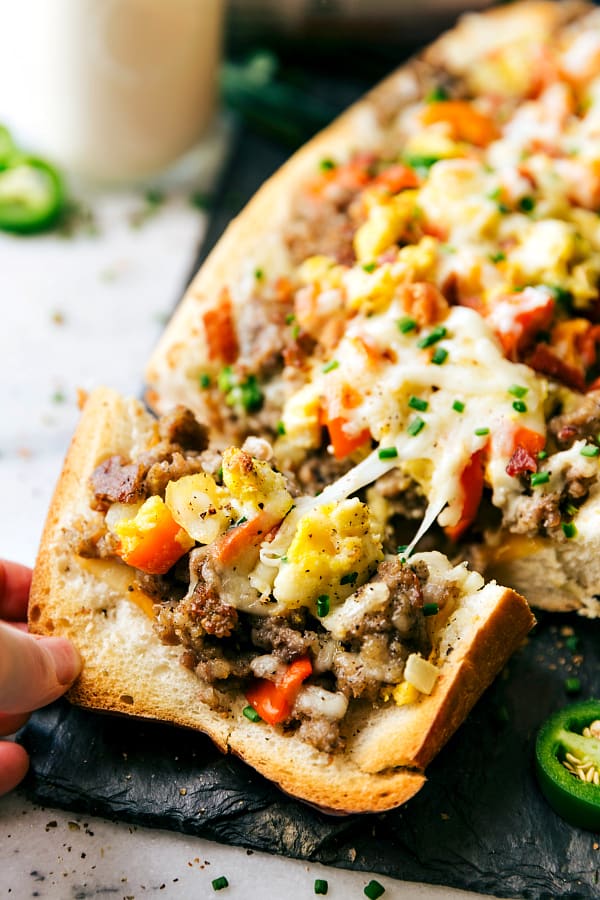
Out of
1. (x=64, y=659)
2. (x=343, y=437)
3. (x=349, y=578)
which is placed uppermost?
(x=343, y=437)

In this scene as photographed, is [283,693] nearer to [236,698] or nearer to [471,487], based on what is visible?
[236,698]

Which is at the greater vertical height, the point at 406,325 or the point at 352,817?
the point at 406,325

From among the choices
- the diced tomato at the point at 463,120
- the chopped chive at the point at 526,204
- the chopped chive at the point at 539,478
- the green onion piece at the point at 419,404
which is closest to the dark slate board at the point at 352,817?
the chopped chive at the point at 539,478

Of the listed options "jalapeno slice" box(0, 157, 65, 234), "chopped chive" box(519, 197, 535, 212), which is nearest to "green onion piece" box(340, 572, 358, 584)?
"chopped chive" box(519, 197, 535, 212)

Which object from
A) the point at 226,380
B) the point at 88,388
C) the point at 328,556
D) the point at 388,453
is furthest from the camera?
the point at 88,388

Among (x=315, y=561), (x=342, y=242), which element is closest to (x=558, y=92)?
(x=342, y=242)

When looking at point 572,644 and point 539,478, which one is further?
point 572,644

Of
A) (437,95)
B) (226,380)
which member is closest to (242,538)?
(226,380)
